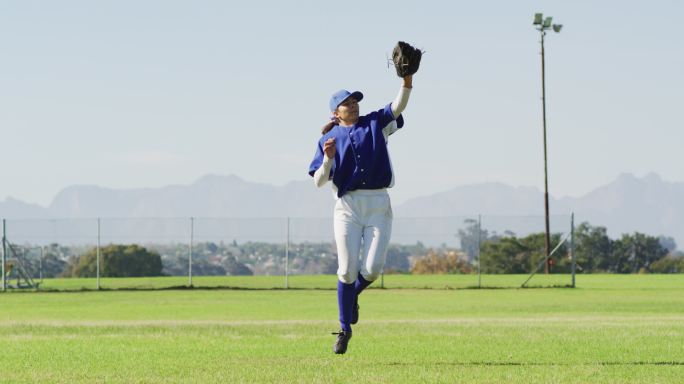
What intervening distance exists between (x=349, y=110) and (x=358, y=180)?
711mm

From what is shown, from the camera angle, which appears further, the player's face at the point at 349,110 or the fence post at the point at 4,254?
the fence post at the point at 4,254

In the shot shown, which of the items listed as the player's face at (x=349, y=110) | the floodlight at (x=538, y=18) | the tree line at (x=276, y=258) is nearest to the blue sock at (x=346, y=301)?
the player's face at (x=349, y=110)

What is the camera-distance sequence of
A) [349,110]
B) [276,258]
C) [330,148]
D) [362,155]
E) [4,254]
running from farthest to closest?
1. [276,258]
2. [4,254]
3. [349,110]
4. [362,155]
5. [330,148]

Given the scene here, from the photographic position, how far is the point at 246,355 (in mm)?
13438

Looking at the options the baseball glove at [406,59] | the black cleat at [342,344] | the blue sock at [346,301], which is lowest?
the black cleat at [342,344]

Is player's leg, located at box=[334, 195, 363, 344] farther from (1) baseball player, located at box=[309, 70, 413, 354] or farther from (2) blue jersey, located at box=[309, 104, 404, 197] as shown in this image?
(2) blue jersey, located at box=[309, 104, 404, 197]

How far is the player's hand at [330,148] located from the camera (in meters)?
11.9

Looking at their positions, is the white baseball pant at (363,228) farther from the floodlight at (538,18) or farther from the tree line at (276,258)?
the floodlight at (538,18)

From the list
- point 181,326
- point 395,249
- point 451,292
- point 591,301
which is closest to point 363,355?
point 181,326

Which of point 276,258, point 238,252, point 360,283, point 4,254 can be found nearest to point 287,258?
point 276,258

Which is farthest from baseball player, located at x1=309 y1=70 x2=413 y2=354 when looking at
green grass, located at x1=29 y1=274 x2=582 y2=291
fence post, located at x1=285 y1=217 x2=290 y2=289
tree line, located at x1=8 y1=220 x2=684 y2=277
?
tree line, located at x1=8 y1=220 x2=684 y2=277

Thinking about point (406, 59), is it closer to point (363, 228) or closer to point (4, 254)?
point (363, 228)

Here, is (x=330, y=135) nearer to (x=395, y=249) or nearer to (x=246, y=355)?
(x=246, y=355)

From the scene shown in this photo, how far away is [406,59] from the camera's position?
39.7ft
